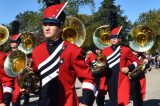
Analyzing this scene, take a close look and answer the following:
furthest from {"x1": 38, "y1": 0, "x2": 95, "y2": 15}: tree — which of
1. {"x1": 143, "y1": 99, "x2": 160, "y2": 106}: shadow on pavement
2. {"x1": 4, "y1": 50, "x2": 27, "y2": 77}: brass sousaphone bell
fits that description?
{"x1": 4, "y1": 50, "x2": 27, "y2": 77}: brass sousaphone bell

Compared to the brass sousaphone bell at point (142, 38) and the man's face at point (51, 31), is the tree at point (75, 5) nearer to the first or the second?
the brass sousaphone bell at point (142, 38)

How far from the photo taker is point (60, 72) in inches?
206

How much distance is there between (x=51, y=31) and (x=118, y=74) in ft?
16.0

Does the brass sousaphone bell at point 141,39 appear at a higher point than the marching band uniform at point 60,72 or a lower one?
higher

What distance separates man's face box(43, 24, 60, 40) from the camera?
5.17 metres

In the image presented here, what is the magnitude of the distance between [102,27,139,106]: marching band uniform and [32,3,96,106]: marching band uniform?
4.53 metres

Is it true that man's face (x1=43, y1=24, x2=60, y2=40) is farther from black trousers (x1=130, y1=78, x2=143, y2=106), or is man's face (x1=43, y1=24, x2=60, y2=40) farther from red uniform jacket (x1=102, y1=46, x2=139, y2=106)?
black trousers (x1=130, y1=78, x2=143, y2=106)

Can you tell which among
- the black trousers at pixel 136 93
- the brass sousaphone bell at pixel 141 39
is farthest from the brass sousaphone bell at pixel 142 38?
the black trousers at pixel 136 93

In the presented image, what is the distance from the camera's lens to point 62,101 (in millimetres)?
5262

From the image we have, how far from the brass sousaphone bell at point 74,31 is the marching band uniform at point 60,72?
157 inches

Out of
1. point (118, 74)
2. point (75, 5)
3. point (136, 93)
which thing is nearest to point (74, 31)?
point (118, 74)

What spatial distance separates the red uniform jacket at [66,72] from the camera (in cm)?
521

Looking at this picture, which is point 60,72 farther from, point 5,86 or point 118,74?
point 118,74

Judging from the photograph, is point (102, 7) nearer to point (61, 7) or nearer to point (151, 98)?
point (151, 98)
